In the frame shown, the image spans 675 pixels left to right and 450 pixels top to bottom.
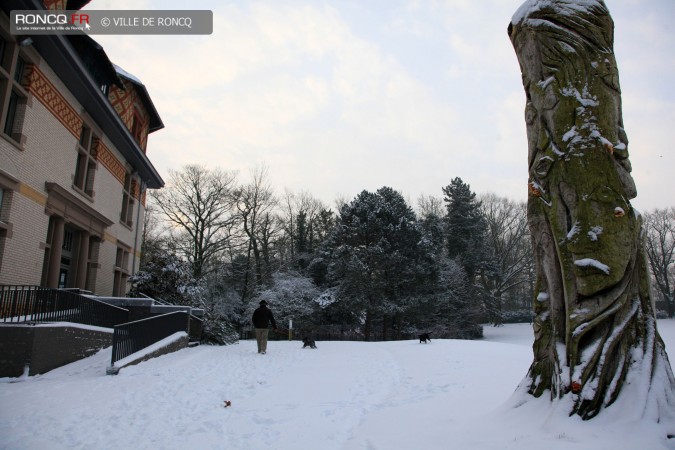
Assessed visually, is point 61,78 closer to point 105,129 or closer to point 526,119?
point 105,129

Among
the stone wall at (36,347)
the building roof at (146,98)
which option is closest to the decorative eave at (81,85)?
the building roof at (146,98)

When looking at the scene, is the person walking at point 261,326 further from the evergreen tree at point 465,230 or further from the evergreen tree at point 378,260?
the evergreen tree at point 465,230

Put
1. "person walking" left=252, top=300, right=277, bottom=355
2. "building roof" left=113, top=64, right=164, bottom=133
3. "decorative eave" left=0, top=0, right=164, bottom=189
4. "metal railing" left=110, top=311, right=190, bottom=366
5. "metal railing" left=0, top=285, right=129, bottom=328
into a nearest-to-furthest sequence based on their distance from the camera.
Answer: "metal railing" left=110, top=311, right=190, bottom=366 → "metal railing" left=0, top=285, right=129, bottom=328 → "decorative eave" left=0, top=0, right=164, bottom=189 → "person walking" left=252, top=300, right=277, bottom=355 → "building roof" left=113, top=64, right=164, bottom=133

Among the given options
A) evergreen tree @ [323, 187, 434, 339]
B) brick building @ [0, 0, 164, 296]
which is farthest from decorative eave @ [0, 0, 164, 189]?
evergreen tree @ [323, 187, 434, 339]

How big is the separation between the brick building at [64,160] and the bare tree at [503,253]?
33.1 m

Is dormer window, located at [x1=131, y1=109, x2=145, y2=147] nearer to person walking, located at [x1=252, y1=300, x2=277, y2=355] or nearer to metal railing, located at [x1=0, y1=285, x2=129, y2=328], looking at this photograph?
metal railing, located at [x1=0, y1=285, x2=129, y2=328]

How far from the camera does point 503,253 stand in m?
47.4

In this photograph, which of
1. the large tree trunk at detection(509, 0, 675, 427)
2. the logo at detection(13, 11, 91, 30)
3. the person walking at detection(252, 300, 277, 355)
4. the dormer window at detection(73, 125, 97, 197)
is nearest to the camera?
the large tree trunk at detection(509, 0, 675, 427)

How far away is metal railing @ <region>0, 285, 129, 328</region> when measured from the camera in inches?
393

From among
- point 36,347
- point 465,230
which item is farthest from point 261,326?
point 465,230

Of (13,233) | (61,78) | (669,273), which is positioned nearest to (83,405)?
(13,233)

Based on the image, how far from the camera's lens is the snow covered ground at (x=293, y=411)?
4234mm

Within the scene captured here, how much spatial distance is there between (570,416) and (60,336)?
34.3 ft

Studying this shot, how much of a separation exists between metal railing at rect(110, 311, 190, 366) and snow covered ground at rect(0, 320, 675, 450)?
57 centimetres
